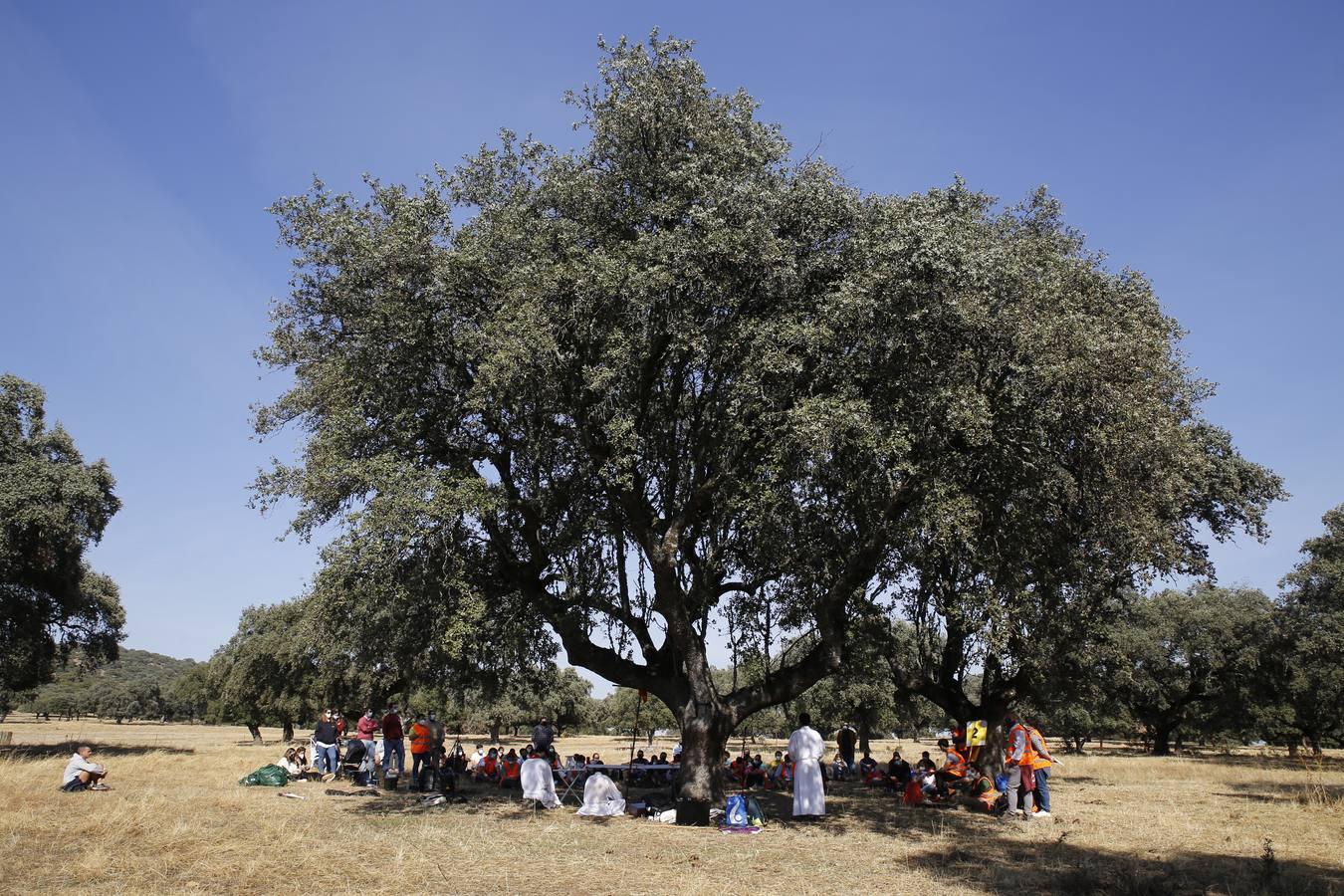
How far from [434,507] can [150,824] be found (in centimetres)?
572

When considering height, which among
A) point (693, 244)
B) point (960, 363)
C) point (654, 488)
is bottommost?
point (654, 488)

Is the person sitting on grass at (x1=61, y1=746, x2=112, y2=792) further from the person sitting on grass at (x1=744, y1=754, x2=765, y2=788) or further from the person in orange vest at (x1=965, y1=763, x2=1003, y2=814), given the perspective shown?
the person in orange vest at (x1=965, y1=763, x2=1003, y2=814)

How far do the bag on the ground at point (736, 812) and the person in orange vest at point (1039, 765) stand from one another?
5.90m

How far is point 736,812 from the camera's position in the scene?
1351 cm

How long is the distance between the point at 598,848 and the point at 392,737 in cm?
1016

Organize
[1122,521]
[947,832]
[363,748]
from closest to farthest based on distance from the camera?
[1122,521] → [947,832] → [363,748]

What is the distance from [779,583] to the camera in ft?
55.8

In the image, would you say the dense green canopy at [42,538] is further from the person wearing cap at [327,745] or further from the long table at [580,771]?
the long table at [580,771]

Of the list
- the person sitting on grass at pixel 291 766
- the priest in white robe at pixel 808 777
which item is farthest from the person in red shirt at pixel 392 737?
the priest in white robe at pixel 808 777

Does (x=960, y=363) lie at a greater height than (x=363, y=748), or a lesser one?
greater

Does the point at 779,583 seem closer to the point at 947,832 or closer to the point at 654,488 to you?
the point at 654,488

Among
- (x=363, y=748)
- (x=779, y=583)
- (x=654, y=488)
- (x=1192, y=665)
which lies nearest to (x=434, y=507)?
(x=654, y=488)

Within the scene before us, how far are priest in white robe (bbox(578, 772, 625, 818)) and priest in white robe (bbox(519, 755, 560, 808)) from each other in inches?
45.2

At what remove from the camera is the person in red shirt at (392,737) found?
19.4 meters
